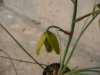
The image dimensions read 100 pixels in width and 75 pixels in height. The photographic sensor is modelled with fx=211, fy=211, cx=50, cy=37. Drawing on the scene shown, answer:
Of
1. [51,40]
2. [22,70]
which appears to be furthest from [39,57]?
[51,40]

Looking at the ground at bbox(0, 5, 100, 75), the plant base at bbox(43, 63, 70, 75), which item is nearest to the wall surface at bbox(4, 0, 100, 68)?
the ground at bbox(0, 5, 100, 75)

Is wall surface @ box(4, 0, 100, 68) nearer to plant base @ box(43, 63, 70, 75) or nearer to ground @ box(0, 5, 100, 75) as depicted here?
ground @ box(0, 5, 100, 75)

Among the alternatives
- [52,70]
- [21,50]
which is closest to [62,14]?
[21,50]

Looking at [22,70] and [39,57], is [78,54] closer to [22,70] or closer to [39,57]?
[39,57]

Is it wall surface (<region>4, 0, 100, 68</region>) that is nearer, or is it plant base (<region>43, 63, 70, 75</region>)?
plant base (<region>43, 63, 70, 75</region>)

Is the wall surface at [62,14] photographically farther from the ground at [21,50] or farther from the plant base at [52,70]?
the plant base at [52,70]

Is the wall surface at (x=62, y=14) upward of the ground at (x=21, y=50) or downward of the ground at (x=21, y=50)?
upward

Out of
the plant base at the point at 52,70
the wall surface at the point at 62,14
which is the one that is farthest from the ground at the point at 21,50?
the plant base at the point at 52,70

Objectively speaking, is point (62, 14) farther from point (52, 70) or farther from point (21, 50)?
point (52, 70)

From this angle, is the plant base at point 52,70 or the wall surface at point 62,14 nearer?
the plant base at point 52,70
